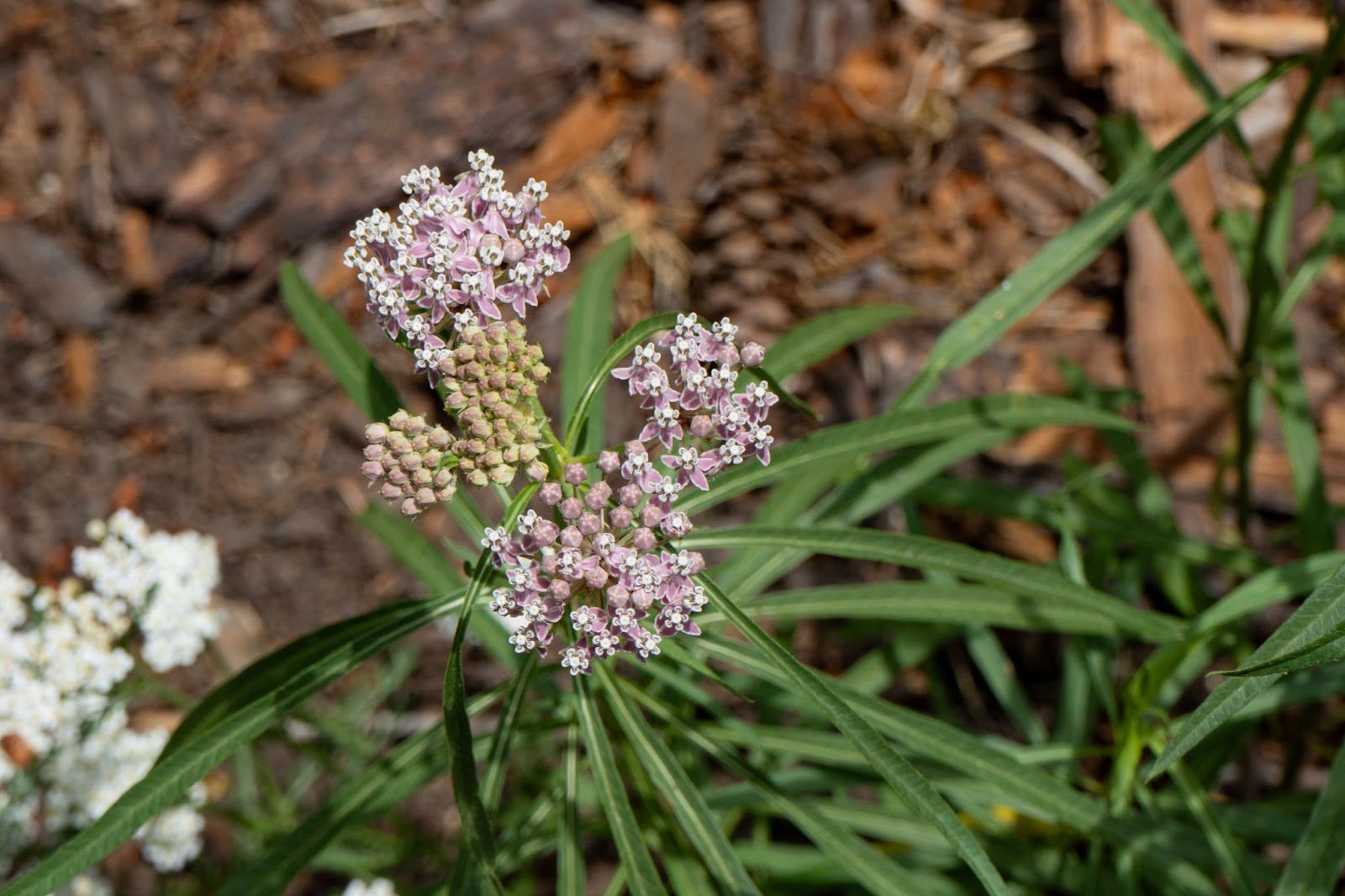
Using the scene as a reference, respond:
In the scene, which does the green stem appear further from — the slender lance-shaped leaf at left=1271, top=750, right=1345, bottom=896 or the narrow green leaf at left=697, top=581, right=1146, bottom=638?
the slender lance-shaped leaf at left=1271, top=750, right=1345, bottom=896

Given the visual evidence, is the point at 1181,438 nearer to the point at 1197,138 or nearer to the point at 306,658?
the point at 1197,138

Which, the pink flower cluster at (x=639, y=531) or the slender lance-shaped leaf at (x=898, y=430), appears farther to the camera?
→ the slender lance-shaped leaf at (x=898, y=430)

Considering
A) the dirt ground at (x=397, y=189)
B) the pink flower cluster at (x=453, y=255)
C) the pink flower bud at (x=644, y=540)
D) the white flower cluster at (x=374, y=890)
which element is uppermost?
the dirt ground at (x=397, y=189)

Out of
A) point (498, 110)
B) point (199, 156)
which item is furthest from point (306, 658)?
point (199, 156)

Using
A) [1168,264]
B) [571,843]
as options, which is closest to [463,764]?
[571,843]

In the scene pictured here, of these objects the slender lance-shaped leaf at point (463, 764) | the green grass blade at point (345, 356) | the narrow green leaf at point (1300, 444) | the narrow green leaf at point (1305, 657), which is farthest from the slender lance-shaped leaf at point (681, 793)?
the narrow green leaf at point (1300, 444)

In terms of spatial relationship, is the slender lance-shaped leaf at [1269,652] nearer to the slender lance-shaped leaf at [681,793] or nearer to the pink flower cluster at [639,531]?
the pink flower cluster at [639,531]

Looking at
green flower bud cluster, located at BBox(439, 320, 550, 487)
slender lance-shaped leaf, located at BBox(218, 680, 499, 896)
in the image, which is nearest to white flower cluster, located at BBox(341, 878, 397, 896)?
slender lance-shaped leaf, located at BBox(218, 680, 499, 896)
